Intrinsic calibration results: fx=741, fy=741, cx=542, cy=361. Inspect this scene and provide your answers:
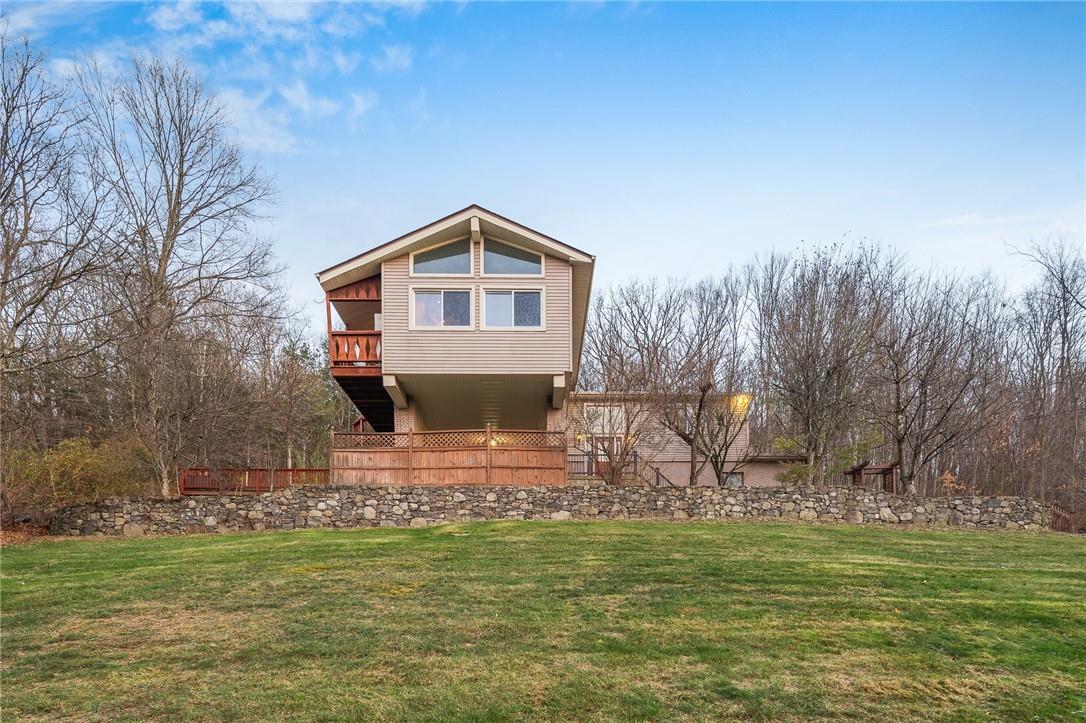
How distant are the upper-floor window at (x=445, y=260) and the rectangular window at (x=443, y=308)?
0.54 m

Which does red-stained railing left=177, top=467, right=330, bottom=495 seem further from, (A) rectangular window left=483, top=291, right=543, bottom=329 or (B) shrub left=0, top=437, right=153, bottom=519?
(A) rectangular window left=483, top=291, right=543, bottom=329

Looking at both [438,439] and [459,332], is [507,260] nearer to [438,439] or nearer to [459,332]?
[459,332]

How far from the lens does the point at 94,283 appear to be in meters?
15.2

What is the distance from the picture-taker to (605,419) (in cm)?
2222

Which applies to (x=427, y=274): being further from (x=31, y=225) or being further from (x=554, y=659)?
(x=554, y=659)

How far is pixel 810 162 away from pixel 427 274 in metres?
11.2

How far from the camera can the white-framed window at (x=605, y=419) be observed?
69.7ft

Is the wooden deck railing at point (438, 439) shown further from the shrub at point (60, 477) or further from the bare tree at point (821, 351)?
the bare tree at point (821, 351)

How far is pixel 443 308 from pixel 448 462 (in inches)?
155

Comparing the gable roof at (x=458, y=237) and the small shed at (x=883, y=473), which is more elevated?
the gable roof at (x=458, y=237)

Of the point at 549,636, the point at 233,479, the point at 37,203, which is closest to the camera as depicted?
the point at 549,636

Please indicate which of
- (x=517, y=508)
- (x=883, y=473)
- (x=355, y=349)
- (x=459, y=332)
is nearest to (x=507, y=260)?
(x=459, y=332)

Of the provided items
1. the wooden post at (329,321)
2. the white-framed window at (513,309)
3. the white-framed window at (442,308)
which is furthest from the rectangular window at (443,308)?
the wooden post at (329,321)

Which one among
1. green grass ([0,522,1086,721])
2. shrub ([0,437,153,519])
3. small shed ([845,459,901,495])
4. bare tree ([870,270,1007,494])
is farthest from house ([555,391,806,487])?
shrub ([0,437,153,519])
